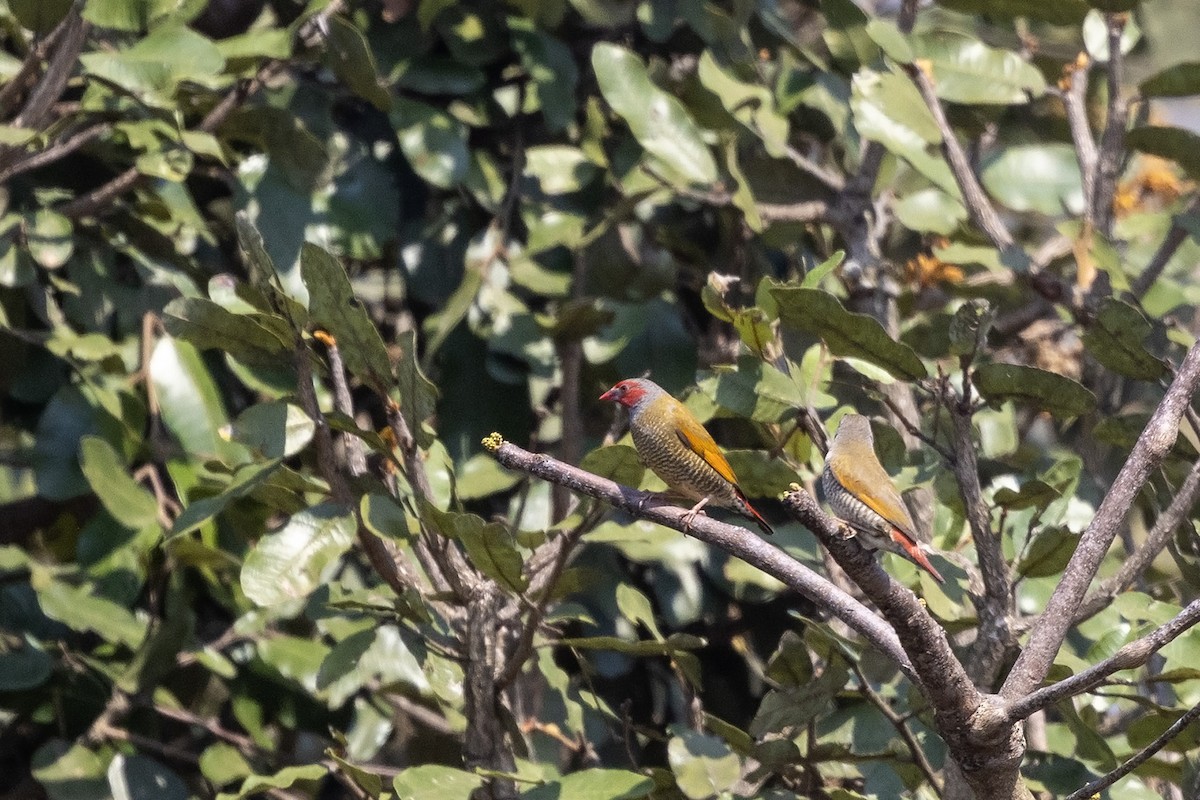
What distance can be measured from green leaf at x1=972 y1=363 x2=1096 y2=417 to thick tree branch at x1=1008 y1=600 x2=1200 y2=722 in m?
0.50

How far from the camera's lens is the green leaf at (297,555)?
2.09 metres

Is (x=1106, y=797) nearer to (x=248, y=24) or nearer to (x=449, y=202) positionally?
(x=449, y=202)

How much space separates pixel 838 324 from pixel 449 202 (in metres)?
1.43

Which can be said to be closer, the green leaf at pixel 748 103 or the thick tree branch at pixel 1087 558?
the thick tree branch at pixel 1087 558

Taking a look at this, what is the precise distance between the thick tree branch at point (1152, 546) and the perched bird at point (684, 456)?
52 cm

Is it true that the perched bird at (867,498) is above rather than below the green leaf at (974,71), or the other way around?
below

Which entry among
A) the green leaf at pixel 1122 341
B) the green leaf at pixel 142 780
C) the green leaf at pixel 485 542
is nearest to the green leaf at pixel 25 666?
the green leaf at pixel 142 780

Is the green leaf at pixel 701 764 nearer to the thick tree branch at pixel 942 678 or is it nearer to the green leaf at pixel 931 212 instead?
the thick tree branch at pixel 942 678

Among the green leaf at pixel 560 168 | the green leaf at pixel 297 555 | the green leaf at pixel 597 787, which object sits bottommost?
the green leaf at pixel 597 787

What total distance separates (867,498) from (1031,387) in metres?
0.29

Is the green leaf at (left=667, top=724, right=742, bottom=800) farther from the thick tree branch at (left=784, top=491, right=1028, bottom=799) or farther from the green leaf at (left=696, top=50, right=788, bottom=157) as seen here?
the green leaf at (left=696, top=50, right=788, bottom=157)

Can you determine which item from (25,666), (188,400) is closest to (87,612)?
(25,666)

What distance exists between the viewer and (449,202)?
3213 millimetres

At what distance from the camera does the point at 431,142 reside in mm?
2986
